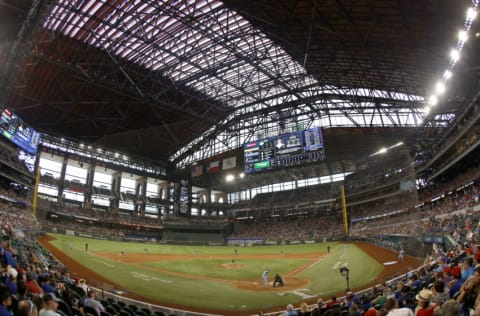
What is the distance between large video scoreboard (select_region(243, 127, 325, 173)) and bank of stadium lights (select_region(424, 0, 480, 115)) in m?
14.5

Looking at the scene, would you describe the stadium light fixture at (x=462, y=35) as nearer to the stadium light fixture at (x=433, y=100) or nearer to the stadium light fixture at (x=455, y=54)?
the stadium light fixture at (x=455, y=54)

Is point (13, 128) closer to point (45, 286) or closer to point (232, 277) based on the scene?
point (232, 277)

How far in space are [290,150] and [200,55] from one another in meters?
18.8

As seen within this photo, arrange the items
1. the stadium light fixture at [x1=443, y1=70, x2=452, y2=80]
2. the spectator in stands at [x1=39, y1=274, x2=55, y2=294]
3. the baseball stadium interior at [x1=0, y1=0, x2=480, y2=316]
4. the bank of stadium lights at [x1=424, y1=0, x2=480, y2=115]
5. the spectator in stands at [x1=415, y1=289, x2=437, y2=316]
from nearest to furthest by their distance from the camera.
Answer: the spectator in stands at [x1=415, y1=289, x2=437, y2=316], the spectator in stands at [x1=39, y1=274, x2=55, y2=294], the baseball stadium interior at [x1=0, y1=0, x2=480, y2=316], the bank of stadium lights at [x1=424, y1=0, x2=480, y2=115], the stadium light fixture at [x1=443, y1=70, x2=452, y2=80]

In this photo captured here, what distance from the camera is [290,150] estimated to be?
47031 millimetres

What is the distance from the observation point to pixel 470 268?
7.74 meters

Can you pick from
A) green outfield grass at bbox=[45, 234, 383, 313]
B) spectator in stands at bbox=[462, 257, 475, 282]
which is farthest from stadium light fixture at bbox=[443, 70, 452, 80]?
spectator in stands at bbox=[462, 257, 475, 282]

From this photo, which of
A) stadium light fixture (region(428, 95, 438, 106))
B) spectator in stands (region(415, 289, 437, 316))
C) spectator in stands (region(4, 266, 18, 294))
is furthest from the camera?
stadium light fixture (region(428, 95, 438, 106))

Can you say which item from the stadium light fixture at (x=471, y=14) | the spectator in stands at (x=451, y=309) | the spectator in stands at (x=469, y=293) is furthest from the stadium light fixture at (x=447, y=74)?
the spectator in stands at (x=451, y=309)

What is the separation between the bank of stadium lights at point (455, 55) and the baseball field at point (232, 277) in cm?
1886

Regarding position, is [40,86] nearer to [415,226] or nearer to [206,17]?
[206,17]

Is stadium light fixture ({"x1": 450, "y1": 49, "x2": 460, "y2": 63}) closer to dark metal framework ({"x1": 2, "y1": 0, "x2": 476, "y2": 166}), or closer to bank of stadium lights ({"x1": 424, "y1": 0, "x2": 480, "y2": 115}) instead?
bank of stadium lights ({"x1": 424, "y1": 0, "x2": 480, "y2": 115})

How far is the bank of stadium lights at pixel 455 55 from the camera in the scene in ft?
77.3

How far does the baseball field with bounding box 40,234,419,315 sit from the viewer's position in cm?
1995
